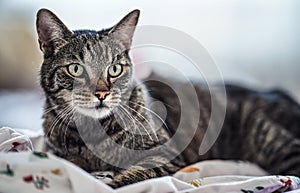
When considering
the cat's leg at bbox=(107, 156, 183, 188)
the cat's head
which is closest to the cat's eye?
the cat's head

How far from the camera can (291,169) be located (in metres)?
1.35

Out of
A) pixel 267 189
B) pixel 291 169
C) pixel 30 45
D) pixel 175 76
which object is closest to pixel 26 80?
pixel 30 45

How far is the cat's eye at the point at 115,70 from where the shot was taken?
46.5 inches

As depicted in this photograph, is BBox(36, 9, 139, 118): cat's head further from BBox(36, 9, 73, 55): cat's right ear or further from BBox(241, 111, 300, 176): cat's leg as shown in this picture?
BBox(241, 111, 300, 176): cat's leg

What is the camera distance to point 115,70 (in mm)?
1192

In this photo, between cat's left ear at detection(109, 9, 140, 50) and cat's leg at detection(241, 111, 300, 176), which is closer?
cat's left ear at detection(109, 9, 140, 50)

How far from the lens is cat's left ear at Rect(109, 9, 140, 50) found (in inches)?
47.0

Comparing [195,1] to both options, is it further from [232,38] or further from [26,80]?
[26,80]

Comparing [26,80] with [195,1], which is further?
[195,1]

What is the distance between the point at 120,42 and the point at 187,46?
1.54ft

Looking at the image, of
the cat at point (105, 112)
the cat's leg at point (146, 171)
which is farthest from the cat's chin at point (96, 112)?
the cat's leg at point (146, 171)

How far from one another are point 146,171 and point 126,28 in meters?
0.38

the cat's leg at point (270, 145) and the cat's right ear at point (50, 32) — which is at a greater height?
the cat's right ear at point (50, 32)

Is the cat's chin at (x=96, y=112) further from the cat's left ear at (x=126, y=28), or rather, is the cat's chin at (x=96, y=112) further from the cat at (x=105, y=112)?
the cat's left ear at (x=126, y=28)
